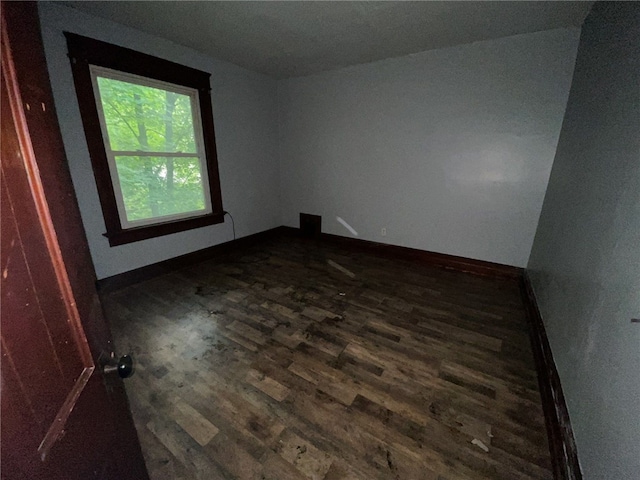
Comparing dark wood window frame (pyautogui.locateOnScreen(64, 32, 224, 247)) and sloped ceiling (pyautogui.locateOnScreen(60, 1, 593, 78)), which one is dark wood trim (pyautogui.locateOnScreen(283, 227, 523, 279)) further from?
sloped ceiling (pyautogui.locateOnScreen(60, 1, 593, 78))

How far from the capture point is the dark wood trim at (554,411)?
1.07 metres

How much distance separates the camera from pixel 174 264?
3.08 m

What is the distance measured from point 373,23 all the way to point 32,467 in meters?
3.08

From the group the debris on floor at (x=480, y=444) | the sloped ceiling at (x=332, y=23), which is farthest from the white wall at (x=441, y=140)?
the debris on floor at (x=480, y=444)

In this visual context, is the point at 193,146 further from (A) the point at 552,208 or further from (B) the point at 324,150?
(A) the point at 552,208

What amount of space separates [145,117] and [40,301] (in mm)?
2938

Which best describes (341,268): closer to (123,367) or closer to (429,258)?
(429,258)

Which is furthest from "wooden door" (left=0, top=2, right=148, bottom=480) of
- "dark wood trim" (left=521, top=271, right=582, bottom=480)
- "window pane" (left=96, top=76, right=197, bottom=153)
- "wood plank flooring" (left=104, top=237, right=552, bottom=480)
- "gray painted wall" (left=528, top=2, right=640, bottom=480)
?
"window pane" (left=96, top=76, right=197, bottom=153)

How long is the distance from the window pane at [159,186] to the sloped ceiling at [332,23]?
4.07 ft

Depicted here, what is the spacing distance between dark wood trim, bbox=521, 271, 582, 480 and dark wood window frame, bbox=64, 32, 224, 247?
354 cm

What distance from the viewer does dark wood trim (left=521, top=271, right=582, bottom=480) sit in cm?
107

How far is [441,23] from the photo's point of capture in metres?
2.24

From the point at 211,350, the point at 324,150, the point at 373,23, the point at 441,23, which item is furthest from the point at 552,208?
the point at 211,350

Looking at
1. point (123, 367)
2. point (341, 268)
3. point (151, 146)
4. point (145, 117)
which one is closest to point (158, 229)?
point (151, 146)
